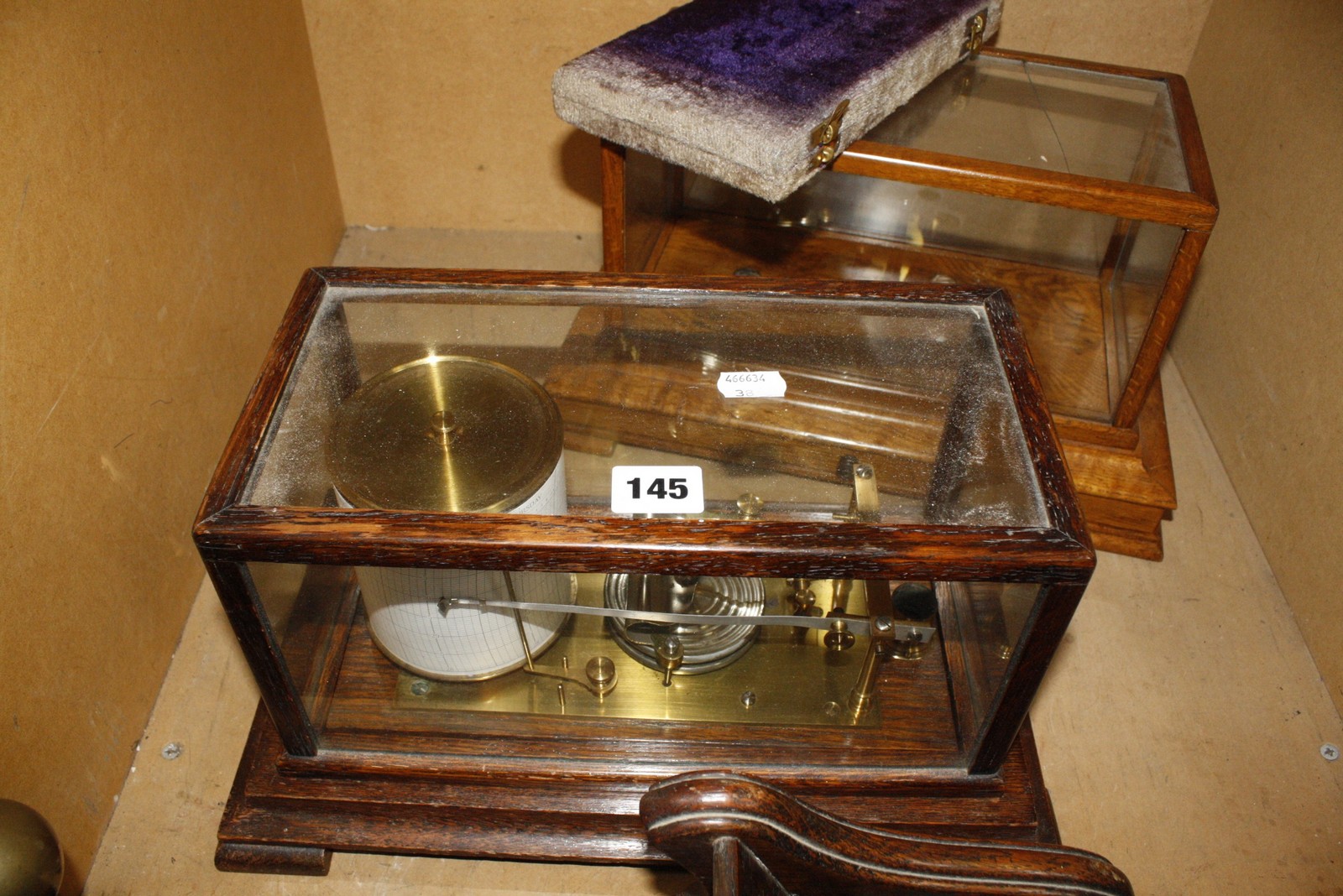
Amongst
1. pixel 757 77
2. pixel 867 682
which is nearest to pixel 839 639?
pixel 867 682

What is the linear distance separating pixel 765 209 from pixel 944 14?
1.44ft

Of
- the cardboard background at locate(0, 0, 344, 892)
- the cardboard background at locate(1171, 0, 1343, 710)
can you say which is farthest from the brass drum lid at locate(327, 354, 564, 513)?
the cardboard background at locate(1171, 0, 1343, 710)

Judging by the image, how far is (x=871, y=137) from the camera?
60.2 inches

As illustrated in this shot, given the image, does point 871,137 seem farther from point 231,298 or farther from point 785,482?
point 231,298

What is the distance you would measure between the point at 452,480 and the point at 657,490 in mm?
199

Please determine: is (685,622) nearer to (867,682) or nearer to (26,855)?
(867,682)

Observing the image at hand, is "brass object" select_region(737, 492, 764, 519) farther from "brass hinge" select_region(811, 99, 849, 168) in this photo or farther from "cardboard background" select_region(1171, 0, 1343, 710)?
"cardboard background" select_region(1171, 0, 1343, 710)

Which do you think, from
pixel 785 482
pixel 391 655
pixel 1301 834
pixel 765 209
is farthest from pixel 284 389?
pixel 1301 834

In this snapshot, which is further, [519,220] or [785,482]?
[519,220]

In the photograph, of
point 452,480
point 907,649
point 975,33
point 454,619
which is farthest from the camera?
point 975,33

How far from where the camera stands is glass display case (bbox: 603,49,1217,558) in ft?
4.87

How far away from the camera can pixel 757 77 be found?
1.49 meters

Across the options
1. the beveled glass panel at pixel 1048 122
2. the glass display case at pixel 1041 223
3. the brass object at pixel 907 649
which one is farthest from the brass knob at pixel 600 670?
the beveled glass panel at pixel 1048 122

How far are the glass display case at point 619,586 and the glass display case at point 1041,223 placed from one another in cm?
36
